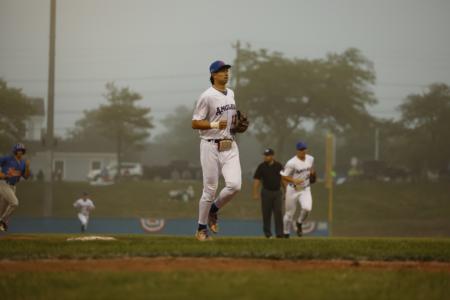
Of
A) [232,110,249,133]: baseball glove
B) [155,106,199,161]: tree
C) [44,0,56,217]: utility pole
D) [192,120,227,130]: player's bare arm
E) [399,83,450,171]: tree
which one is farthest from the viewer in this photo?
[155,106,199,161]: tree

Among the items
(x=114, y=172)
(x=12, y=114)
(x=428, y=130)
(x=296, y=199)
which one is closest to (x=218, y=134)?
(x=296, y=199)

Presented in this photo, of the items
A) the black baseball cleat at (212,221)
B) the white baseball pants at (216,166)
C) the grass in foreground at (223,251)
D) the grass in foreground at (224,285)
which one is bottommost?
the grass in foreground at (224,285)

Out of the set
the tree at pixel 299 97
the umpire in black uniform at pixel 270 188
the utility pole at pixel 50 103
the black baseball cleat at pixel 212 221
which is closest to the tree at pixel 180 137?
the tree at pixel 299 97

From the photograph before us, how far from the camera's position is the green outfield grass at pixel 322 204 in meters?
48.3

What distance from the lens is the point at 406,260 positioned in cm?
983

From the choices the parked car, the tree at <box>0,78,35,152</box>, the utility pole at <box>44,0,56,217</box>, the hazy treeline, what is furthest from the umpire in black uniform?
the parked car

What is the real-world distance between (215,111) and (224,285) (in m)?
3.85

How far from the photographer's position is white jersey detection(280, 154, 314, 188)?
17.9 meters

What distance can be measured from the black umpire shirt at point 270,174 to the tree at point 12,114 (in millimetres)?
32777

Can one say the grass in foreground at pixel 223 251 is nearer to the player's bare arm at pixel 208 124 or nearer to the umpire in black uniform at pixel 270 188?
the player's bare arm at pixel 208 124

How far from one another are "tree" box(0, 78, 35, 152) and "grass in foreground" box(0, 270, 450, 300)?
4225 centimetres

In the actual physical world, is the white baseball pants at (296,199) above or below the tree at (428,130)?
below

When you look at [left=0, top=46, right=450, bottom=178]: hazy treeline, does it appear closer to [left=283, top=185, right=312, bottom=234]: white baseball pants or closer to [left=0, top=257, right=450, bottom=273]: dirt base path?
[left=283, top=185, right=312, bottom=234]: white baseball pants

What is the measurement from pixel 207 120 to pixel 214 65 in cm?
73
